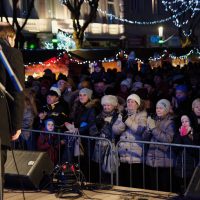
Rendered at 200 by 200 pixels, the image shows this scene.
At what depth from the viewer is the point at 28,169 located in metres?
6.81

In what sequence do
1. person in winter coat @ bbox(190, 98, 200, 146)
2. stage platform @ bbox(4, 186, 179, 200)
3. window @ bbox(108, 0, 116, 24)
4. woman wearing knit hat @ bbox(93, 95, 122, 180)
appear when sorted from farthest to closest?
1. window @ bbox(108, 0, 116, 24)
2. woman wearing knit hat @ bbox(93, 95, 122, 180)
3. person in winter coat @ bbox(190, 98, 200, 146)
4. stage platform @ bbox(4, 186, 179, 200)

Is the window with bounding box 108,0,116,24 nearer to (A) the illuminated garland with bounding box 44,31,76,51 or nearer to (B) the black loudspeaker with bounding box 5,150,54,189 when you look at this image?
(A) the illuminated garland with bounding box 44,31,76,51

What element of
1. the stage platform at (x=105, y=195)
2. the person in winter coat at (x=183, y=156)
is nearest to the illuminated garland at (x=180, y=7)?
the person in winter coat at (x=183, y=156)

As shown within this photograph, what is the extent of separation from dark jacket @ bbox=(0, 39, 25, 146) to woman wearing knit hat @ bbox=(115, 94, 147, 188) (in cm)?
279

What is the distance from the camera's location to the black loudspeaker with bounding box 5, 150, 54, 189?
6836 mm

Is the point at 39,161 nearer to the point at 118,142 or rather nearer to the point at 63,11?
the point at 118,142

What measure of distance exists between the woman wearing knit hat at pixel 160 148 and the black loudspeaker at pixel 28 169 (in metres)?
1.39

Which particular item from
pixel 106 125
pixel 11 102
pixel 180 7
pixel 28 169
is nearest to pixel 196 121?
pixel 106 125

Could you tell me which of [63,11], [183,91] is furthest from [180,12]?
[183,91]

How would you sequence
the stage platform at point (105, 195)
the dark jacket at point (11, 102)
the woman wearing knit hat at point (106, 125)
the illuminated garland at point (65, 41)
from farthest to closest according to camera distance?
the illuminated garland at point (65, 41) → the woman wearing knit hat at point (106, 125) → the stage platform at point (105, 195) → the dark jacket at point (11, 102)

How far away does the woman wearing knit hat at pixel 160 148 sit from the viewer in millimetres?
7164

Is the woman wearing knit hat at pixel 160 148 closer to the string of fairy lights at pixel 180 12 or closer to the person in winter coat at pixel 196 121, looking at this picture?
the person in winter coat at pixel 196 121

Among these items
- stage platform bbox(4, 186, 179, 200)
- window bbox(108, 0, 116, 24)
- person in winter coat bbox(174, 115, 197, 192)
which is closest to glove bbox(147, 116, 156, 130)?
person in winter coat bbox(174, 115, 197, 192)

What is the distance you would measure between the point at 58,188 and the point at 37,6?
30.0 m
